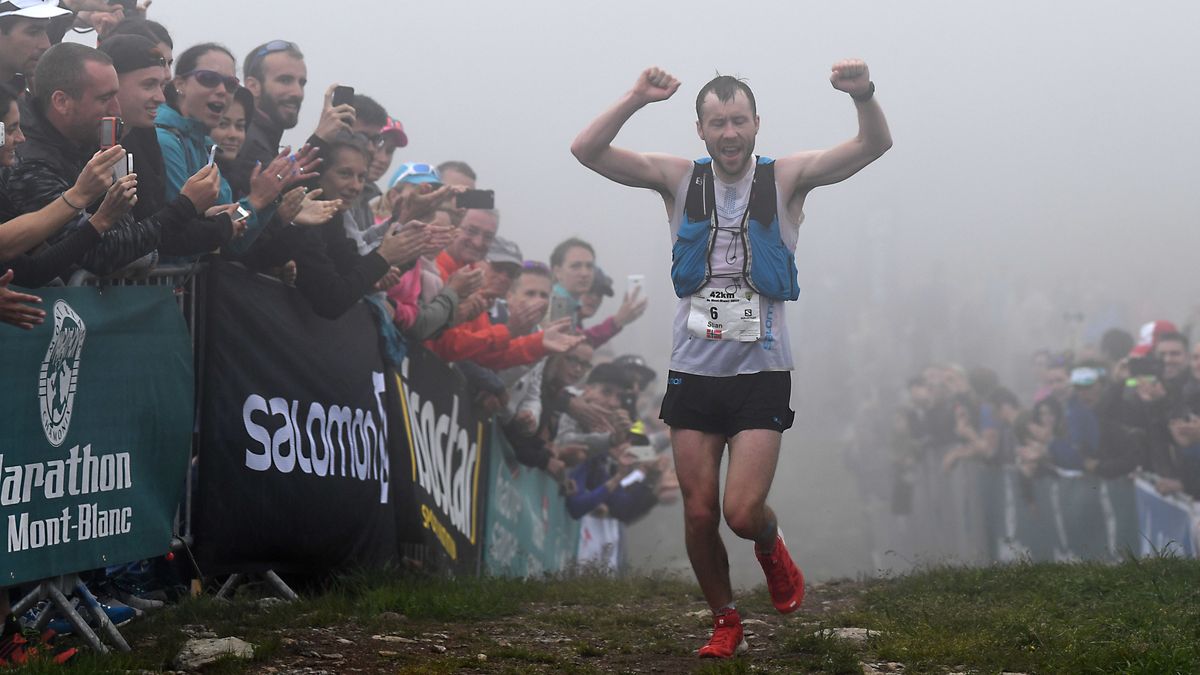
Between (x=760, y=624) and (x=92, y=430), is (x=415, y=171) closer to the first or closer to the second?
(x=760, y=624)

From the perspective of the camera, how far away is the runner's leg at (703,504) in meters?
6.63

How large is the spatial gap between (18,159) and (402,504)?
3871mm

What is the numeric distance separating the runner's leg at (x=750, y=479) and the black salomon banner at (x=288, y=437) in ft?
8.23

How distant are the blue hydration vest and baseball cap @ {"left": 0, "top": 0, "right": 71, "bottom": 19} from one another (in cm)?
287

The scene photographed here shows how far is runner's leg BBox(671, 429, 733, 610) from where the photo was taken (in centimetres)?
663

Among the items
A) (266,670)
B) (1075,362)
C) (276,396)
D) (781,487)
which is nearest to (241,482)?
(276,396)

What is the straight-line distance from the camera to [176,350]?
7031 mm

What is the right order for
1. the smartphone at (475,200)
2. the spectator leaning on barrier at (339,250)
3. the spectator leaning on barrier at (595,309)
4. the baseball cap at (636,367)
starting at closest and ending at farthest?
1. the spectator leaning on barrier at (339,250)
2. the smartphone at (475,200)
3. the spectator leaning on barrier at (595,309)
4. the baseball cap at (636,367)

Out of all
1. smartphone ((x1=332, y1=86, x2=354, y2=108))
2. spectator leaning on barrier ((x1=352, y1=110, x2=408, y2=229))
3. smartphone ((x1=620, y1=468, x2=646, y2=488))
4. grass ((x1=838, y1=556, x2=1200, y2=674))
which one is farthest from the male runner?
smartphone ((x1=620, y1=468, x2=646, y2=488))

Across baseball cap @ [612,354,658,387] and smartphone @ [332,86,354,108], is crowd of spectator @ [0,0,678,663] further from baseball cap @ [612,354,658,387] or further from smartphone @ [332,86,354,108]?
baseball cap @ [612,354,658,387]

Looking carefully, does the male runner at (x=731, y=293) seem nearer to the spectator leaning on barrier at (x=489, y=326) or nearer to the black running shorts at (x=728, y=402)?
the black running shorts at (x=728, y=402)

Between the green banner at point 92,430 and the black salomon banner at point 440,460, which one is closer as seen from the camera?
the green banner at point 92,430

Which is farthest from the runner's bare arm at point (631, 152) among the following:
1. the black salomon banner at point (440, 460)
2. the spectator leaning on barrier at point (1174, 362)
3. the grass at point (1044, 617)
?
the spectator leaning on barrier at point (1174, 362)

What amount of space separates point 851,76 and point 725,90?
1.81ft
